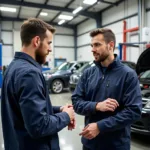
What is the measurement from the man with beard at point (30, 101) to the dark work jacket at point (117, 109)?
331 millimetres

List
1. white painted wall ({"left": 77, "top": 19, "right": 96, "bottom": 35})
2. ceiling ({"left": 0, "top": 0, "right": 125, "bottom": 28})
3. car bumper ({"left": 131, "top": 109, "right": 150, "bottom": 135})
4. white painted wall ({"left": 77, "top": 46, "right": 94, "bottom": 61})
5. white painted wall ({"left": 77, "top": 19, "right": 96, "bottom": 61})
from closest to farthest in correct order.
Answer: car bumper ({"left": 131, "top": 109, "right": 150, "bottom": 135}) → ceiling ({"left": 0, "top": 0, "right": 125, "bottom": 28}) → white painted wall ({"left": 77, "top": 19, "right": 96, "bottom": 35}) → white painted wall ({"left": 77, "top": 19, "right": 96, "bottom": 61}) → white painted wall ({"left": 77, "top": 46, "right": 94, "bottom": 61})

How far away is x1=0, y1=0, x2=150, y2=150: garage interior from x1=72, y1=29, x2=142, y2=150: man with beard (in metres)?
1.71

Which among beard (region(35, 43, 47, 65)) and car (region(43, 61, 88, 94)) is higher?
beard (region(35, 43, 47, 65))

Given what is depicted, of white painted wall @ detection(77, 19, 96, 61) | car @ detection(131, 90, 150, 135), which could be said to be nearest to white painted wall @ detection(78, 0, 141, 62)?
white painted wall @ detection(77, 19, 96, 61)

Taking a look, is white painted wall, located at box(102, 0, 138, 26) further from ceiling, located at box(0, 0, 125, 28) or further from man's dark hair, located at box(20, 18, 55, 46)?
man's dark hair, located at box(20, 18, 55, 46)

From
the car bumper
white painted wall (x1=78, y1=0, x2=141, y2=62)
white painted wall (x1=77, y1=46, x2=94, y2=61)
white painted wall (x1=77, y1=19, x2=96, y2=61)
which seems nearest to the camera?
the car bumper

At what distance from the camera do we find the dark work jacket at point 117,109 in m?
1.40

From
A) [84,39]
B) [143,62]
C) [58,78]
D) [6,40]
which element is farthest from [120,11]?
[6,40]

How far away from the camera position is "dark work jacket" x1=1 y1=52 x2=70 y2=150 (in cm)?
103

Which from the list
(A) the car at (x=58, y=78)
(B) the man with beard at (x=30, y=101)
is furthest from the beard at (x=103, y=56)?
(A) the car at (x=58, y=78)

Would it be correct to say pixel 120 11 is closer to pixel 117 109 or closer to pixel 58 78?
pixel 58 78

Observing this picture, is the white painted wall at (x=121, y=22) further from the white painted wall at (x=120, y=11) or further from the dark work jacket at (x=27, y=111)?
the dark work jacket at (x=27, y=111)

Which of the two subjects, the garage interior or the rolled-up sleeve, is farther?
the garage interior

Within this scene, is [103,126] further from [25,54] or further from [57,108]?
[25,54]
